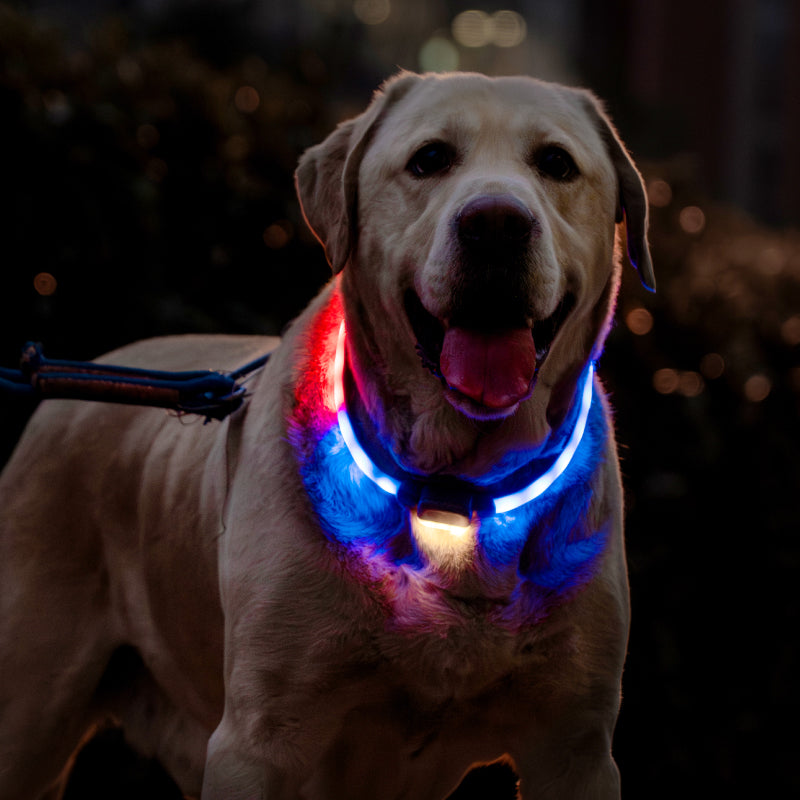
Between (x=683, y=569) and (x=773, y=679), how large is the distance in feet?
2.28

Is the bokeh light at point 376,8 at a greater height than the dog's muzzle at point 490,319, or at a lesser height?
lesser

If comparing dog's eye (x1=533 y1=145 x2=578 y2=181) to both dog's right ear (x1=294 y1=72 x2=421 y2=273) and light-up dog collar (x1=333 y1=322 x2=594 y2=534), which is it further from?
light-up dog collar (x1=333 y1=322 x2=594 y2=534)

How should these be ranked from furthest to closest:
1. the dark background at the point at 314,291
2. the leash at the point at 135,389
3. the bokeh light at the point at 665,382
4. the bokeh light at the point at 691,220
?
1. the bokeh light at the point at 691,220
2. the bokeh light at the point at 665,382
3. the dark background at the point at 314,291
4. the leash at the point at 135,389

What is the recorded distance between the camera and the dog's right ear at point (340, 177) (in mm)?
2439

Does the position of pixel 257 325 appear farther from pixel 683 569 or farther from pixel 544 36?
pixel 544 36

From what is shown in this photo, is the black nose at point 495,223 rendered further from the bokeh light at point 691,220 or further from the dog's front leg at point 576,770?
the bokeh light at point 691,220

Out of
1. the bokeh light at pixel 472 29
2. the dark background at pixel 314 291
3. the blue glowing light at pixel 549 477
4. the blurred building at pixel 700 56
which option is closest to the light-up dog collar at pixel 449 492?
the blue glowing light at pixel 549 477

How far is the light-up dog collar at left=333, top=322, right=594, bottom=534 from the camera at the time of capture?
7.20 feet

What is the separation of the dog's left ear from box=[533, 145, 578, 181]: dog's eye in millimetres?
216

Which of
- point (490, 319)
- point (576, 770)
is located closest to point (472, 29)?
point (490, 319)

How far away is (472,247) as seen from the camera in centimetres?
211

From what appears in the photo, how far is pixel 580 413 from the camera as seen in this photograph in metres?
2.42

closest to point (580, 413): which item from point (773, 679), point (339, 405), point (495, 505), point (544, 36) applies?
point (495, 505)

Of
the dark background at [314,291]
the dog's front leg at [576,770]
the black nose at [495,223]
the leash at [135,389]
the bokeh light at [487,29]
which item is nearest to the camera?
the black nose at [495,223]
